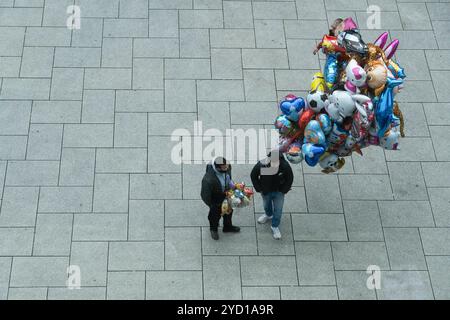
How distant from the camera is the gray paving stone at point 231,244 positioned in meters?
11.5

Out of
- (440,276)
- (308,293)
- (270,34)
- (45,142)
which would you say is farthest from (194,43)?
(440,276)

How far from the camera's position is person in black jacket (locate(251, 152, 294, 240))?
11.0 m

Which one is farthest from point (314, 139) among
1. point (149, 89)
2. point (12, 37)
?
point (12, 37)

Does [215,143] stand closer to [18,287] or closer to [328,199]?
[328,199]

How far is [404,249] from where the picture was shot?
38.4 feet

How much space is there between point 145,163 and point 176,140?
596mm

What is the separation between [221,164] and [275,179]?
785mm

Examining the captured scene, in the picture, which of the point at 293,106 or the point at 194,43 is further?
the point at 194,43

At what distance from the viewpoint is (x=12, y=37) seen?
542 inches

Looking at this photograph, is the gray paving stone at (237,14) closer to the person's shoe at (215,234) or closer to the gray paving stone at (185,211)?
the gray paving stone at (185,211)

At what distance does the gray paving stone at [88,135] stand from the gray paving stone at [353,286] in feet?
12.2

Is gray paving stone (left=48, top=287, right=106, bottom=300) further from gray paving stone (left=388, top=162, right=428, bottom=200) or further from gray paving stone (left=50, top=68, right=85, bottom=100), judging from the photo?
gray paving stone (left=388, top=162, right=428, bottom=200)

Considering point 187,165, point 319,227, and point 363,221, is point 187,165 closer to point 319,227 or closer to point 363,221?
→ point 319,227

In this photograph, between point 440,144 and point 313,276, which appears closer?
Result: point 313,276
